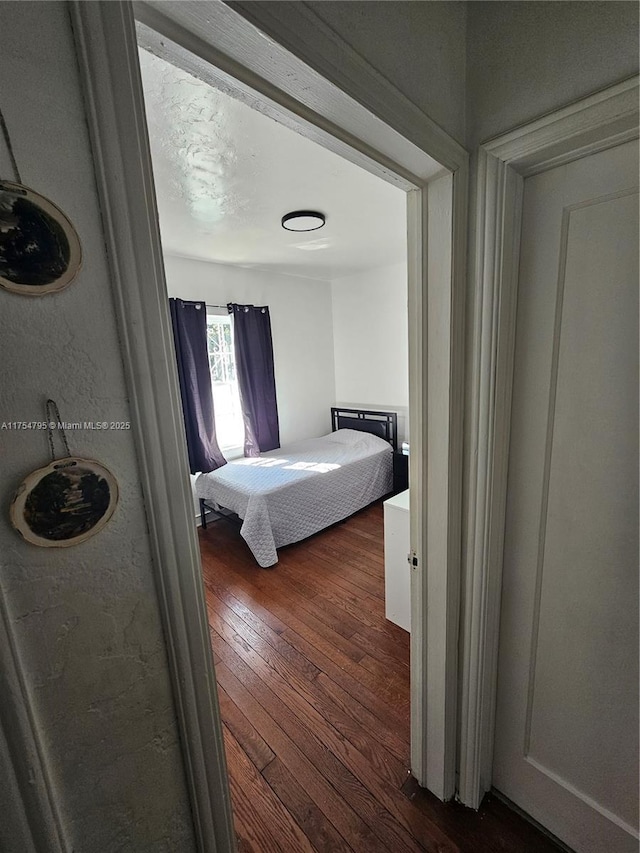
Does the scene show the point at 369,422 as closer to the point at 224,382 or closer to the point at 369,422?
the point at 369,422

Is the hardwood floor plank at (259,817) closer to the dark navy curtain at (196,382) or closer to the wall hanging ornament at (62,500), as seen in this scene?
the wall hanging ornament at (62,500)

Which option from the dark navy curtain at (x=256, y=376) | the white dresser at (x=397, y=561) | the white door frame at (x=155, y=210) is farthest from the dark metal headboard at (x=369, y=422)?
the white door frame at (x=155, y=210)

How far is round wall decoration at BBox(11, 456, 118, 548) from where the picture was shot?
0.40 metres

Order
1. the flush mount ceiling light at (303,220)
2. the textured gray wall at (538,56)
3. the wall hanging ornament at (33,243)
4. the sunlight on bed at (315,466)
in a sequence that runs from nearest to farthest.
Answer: the wall hanging ornament at (33,243) → the textured gray wall at (538,56) → the flush mount ceiling light at (303,220) → the sunlight on bed at (315,466)

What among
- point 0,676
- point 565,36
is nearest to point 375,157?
point 565,36

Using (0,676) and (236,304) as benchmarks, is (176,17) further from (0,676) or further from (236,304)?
(236,304)

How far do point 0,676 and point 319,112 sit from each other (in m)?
1.03

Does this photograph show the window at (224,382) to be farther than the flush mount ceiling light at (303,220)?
Yes

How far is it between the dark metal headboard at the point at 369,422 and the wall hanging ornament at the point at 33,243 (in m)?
3.86

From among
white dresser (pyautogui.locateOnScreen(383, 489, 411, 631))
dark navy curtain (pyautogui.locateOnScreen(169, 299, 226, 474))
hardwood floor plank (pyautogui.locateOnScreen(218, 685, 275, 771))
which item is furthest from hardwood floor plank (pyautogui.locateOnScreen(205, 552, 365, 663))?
dark navy curtain (pyautogui.locateOnScreen(169, 299, 226, 474))

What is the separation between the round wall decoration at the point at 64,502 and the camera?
1.32 feet

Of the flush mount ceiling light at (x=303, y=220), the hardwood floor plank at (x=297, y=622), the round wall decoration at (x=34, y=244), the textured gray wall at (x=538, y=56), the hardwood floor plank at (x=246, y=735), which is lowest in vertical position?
the hardwood floor plank at (x=246, y=735)

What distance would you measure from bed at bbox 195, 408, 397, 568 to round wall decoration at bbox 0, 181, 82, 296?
249 centimetres

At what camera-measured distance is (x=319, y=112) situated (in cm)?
73
